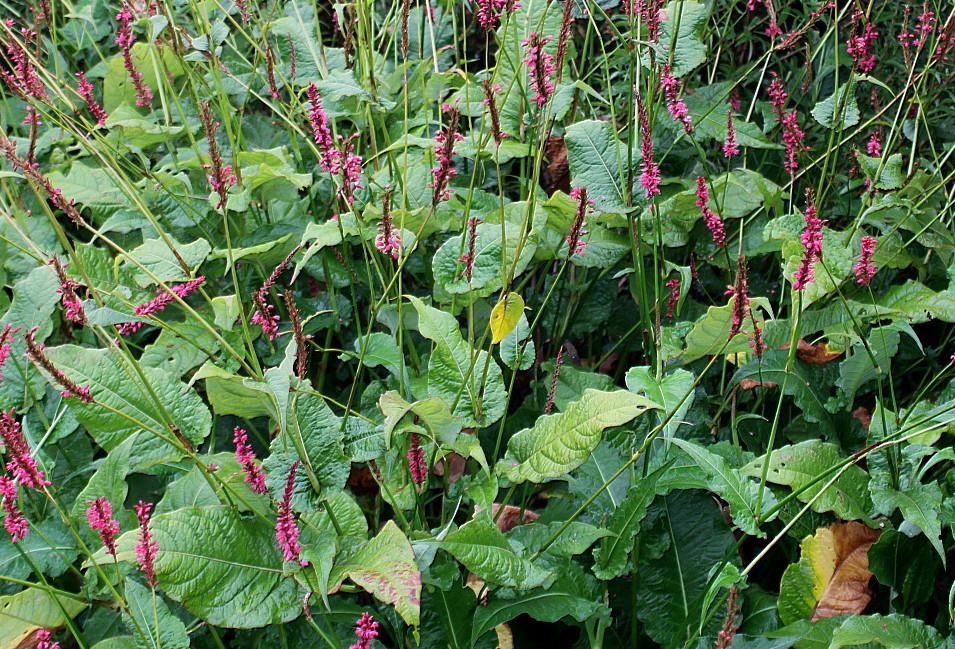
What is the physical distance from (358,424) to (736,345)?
1.84ft

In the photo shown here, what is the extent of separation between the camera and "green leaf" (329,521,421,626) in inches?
35.1

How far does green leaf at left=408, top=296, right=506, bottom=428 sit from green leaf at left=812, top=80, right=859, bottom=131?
793mm

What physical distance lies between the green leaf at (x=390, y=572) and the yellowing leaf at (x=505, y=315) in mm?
267

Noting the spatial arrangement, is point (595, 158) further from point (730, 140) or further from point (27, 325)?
point (27, 325)

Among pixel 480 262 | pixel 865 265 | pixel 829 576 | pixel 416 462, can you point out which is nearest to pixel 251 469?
pixel 416 462

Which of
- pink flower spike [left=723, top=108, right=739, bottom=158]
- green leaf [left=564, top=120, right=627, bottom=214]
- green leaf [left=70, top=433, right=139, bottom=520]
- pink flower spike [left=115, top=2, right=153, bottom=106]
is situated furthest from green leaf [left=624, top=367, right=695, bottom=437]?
pink flower spike [left=115, top=2, right=153, bottom=106]

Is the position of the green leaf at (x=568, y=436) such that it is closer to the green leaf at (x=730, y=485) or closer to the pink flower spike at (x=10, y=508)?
the green leaf at (x=730, y=485)

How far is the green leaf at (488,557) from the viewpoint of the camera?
0.99 metres

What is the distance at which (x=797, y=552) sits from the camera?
1.30 metres

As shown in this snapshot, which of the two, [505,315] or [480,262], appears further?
[480,262]

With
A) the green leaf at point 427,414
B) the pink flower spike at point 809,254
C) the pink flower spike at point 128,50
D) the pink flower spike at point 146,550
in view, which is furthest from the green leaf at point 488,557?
the pink flower spike at point 128,50

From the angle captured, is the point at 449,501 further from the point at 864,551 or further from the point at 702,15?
the point at 702,15

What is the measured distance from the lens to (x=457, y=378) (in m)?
1.16

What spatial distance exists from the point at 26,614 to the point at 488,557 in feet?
2.11
